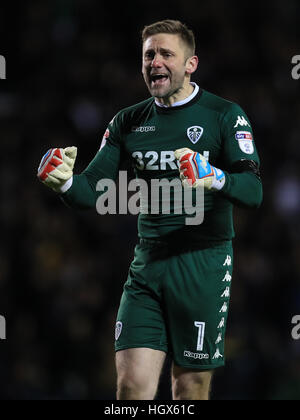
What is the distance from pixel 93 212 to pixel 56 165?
4761 millimetres

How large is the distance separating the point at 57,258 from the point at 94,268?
1.52ft

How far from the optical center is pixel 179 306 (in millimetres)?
4172

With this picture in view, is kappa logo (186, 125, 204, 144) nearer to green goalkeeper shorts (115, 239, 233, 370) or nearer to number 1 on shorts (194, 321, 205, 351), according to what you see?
green goalkeeper shorts (115, 239, 233, 370)

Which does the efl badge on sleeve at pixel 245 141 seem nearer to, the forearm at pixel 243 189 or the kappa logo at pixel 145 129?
the forearm at pixel 243 189

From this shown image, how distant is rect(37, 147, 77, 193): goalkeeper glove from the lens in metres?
3.99

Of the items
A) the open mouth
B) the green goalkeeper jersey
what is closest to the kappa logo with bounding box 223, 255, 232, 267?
the green goalkeeper jersey

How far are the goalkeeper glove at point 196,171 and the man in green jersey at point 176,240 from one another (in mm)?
326

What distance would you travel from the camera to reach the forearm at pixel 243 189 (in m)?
3.85

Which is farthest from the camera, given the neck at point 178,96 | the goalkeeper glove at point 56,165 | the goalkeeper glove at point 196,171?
the neck at point 178,96

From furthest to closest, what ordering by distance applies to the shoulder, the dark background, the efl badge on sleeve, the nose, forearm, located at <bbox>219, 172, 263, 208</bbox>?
the dark background, the shoulder, the nose, the efl badge on sleeve, forearm, located at <bbox>219, 172, 263, 208</bbox>

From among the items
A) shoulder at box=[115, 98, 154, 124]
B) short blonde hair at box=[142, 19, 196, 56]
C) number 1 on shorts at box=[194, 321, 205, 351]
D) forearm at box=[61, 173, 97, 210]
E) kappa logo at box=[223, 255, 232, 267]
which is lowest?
number 1 on shorts at box=[194, 321, 205, 351]

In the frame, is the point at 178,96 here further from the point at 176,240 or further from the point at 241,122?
the point at 176,240

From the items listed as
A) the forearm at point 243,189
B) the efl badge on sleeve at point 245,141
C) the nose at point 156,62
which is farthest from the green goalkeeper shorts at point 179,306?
the nose at point 156,62

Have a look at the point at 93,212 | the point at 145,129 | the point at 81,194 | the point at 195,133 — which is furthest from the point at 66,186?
the point at 93,212
